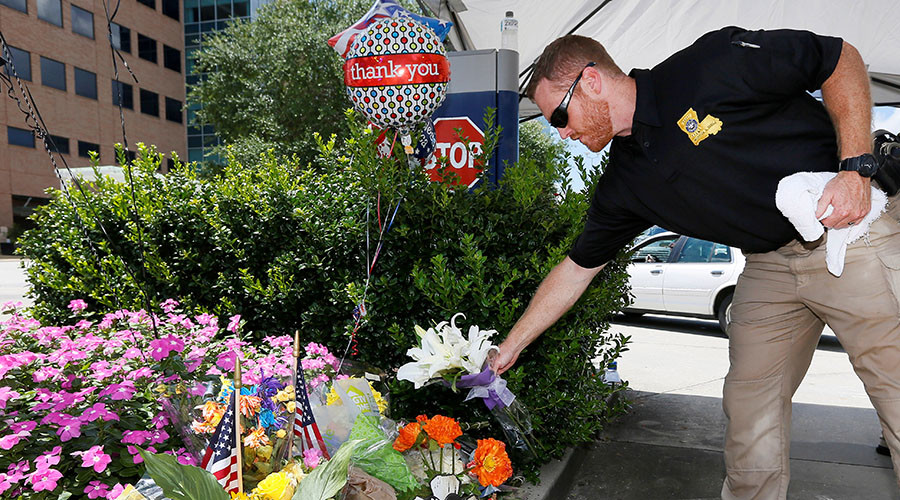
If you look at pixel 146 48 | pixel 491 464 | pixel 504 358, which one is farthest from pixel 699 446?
pixel 146 48

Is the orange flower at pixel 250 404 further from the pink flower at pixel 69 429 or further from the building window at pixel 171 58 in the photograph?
the building window at pixel 171 58

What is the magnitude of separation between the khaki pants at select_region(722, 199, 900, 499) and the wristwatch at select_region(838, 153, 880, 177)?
278 mm

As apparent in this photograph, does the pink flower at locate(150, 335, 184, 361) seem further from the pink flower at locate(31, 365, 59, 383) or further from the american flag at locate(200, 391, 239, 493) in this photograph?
the american flag at locate(200, 391, 239, 493)

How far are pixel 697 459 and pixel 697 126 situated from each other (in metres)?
2.58

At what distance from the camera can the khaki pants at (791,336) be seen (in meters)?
2.09

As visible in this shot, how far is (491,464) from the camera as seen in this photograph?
2150 mm

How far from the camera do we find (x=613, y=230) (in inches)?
100

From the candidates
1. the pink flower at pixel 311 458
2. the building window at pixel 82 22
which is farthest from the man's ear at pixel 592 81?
the building window at pixel 82 22

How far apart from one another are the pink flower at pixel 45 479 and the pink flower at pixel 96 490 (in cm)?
10

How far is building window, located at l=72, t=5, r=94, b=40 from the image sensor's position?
35688 mm

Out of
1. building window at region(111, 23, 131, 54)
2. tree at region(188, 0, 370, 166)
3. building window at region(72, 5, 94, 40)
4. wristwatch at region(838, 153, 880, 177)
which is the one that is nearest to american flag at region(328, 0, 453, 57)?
wristwatch at region(838, 153, 880, 177)

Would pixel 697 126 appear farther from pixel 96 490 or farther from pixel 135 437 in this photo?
pixel 96 490

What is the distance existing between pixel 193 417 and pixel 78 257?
9.89 ft

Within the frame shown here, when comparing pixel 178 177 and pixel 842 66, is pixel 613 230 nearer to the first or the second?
pixel 842 66
